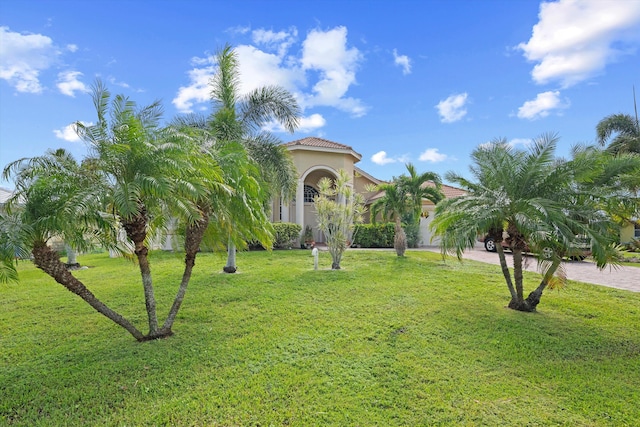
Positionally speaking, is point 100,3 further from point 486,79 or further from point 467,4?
point 486,79

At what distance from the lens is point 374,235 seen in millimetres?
25359

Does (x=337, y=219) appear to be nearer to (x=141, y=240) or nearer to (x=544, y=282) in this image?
(x=544, y=282)

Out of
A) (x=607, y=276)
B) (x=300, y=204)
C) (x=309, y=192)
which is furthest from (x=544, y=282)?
(x=309, y=192)

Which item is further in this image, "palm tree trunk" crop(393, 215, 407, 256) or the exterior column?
the exterior column

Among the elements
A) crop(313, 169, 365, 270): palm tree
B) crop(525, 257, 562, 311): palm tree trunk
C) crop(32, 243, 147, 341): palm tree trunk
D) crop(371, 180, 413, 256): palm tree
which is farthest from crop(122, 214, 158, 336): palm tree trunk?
crop(371, 180, 413, 256): palm tree

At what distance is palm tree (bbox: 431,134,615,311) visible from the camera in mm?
7531

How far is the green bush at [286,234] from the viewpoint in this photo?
22250 millimetres

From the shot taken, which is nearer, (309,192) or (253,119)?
(253,119)

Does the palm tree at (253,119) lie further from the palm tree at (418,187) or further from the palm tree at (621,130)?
the palm tree at (621,130)

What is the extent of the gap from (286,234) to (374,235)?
6934 mm

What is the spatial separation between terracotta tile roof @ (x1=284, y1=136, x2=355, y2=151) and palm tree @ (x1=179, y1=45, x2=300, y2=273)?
910cm

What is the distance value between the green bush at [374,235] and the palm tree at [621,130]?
64.8 ft

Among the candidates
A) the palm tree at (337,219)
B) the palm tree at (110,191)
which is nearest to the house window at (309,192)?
the palm tree at (337,219)

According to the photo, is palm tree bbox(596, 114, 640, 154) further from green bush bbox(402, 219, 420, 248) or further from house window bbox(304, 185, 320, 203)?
house window bbox(304, 185, 320, 203)
